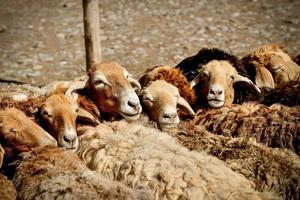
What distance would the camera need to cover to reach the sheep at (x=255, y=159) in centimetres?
492

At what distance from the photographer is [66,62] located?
39.0 ft

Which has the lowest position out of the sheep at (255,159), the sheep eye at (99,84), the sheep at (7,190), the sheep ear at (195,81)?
the sheep at (255,159)

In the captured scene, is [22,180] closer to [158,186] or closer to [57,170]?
[57,170]

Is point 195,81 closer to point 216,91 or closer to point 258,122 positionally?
point 216,91

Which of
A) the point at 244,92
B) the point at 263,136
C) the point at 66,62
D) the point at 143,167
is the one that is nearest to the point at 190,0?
the point at 66,62

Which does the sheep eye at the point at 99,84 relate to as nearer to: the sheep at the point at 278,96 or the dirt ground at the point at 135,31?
the sheep at the point at 278,96

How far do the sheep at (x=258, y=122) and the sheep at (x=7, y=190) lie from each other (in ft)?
7.94

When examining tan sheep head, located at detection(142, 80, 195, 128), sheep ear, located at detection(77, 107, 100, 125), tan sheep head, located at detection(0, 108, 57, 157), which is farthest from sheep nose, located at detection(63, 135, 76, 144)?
tan sheep head, located at detection(142, 80, 195, 128)

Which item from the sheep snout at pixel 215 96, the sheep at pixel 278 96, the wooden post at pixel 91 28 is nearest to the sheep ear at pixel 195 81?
the sheep snout at pixel 215 96

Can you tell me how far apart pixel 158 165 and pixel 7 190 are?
131cm

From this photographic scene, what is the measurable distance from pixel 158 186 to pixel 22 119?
5.06ft

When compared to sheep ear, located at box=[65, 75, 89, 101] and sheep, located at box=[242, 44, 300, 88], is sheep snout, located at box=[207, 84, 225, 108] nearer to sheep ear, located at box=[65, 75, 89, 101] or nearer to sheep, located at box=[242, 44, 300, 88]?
sheep, located at box=[242, 44, 300, 88]

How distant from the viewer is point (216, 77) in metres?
6.47

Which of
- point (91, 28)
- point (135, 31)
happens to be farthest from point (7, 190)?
point (135, 31)
